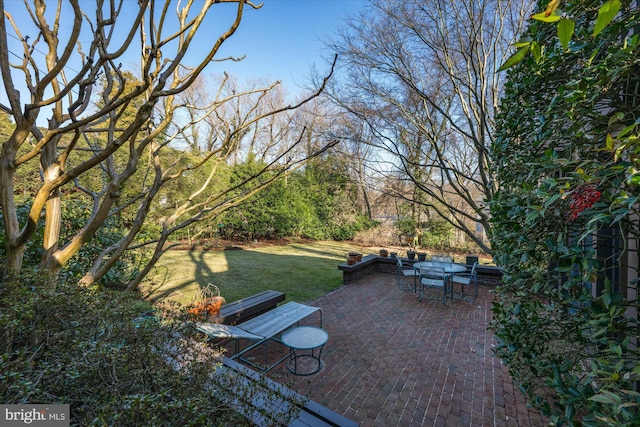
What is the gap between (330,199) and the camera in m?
17.4

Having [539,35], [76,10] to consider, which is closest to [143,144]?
[76,10]

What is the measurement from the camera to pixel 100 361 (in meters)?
1.33

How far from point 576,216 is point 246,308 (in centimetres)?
432

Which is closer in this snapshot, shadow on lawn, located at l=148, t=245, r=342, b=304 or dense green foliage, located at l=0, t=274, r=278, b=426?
dense green foliage, located at l=0, t=274, r=278, b=426

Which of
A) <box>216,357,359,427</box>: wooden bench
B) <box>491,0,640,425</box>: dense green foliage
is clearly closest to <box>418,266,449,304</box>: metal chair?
<box>491,0,640,425</box>: dense green foliage

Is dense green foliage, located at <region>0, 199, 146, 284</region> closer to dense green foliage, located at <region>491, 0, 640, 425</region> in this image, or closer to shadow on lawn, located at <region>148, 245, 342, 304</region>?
shadow on lawn, located at <region>148, 245, 342, 304</region>

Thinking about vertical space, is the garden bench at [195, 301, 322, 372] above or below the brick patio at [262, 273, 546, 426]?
above

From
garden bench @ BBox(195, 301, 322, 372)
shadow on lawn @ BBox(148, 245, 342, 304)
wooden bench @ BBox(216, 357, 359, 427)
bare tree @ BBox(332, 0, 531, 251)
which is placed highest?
bare tree @ BBox(332, 0, 531, 251)

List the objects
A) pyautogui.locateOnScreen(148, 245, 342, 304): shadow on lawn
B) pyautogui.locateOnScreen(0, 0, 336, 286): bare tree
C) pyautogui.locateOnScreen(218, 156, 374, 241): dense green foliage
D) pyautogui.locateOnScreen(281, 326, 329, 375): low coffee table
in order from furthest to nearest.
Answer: pyautogui.locateOnScreen(218, 156, 374, 241): dense green foliage, pyautogui.locateOnScreen(148, 245, 342, 304): shadow on lawn, pyautogui.locateOnScreen(281, 326, 329, 375): low coffee table, pyautogui.locateOnScreen(0, 0, 336, 286): bare tree

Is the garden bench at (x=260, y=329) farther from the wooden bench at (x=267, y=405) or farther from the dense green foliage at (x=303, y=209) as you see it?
the dense green foliage at (x=303, y=209)

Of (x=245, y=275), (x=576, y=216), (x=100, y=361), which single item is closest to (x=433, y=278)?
(x=245, y=275)

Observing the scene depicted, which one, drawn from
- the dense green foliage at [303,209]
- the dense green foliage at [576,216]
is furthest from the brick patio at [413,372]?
the dense green foliage at [303,209]

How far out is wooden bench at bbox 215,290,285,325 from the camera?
13.8 feet

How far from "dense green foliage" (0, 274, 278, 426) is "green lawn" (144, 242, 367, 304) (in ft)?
14.8
